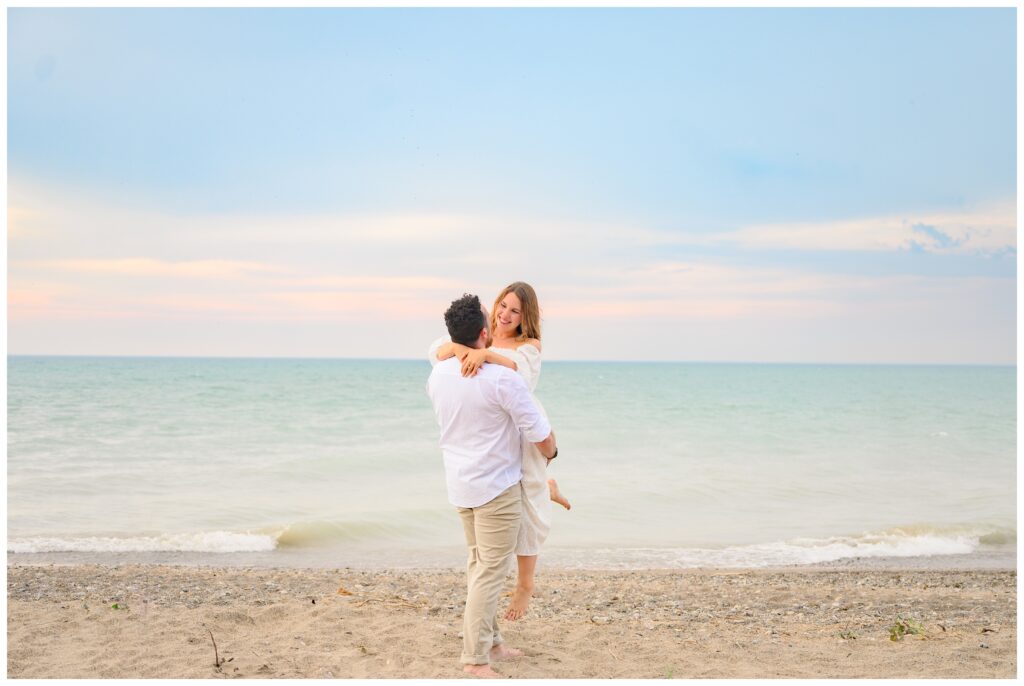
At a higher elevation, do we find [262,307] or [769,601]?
[262,307]

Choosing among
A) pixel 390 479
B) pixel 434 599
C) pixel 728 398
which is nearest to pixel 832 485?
pixel 390 479

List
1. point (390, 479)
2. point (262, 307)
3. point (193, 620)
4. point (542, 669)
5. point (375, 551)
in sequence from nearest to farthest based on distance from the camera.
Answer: point (542, 669) < point (193, 620) < point (375, 551) < point (390, 479) < point (262, 307)

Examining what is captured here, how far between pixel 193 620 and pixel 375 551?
4.46 meters

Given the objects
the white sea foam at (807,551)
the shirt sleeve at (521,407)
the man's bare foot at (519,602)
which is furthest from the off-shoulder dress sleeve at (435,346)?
the white sea foam at (807,551)

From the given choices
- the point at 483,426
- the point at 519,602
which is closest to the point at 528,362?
the point at 483,426

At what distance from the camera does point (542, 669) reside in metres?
4.52

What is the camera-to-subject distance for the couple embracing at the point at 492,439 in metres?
3.81

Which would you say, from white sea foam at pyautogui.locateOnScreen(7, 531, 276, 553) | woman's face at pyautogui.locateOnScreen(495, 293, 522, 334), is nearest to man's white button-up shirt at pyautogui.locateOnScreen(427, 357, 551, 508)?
woman's face at pyautogui.locateOnScreen(495, 293, 522, 334)

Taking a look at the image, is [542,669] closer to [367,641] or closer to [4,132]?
[367,641]

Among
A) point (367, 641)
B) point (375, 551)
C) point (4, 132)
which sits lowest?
point (375, 551)

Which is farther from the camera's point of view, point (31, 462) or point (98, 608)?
point (31, 462)

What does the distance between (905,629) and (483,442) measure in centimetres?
333

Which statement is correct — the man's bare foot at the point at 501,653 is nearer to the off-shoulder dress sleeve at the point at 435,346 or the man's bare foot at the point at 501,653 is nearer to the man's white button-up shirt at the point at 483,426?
the man's white button-up shirt at the point at 483,426

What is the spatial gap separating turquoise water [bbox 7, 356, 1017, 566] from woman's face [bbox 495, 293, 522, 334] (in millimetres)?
5734
